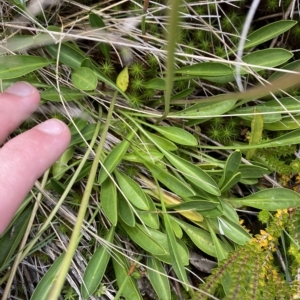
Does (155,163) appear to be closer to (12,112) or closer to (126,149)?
(126,149)

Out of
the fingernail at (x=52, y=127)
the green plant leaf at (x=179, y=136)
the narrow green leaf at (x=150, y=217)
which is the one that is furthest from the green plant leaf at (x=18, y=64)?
the narrow green leaf at (x=150, y=217)

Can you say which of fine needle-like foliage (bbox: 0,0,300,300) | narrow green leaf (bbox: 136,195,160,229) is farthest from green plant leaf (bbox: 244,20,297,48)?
narrow green leaf (bbox: 136,195,160,229)

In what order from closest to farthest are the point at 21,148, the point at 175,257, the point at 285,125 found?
1. the point at 21,148
2. the point at 175,257
3. the point at 285,125

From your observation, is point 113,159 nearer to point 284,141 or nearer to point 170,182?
point 170,182

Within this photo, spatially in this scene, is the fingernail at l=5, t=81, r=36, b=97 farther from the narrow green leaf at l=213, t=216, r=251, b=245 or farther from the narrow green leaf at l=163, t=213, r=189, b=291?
the narrow green leaf at l=213, t=216, r=251, b=245

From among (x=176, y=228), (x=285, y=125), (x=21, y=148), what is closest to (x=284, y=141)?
(x=285, y=125)
